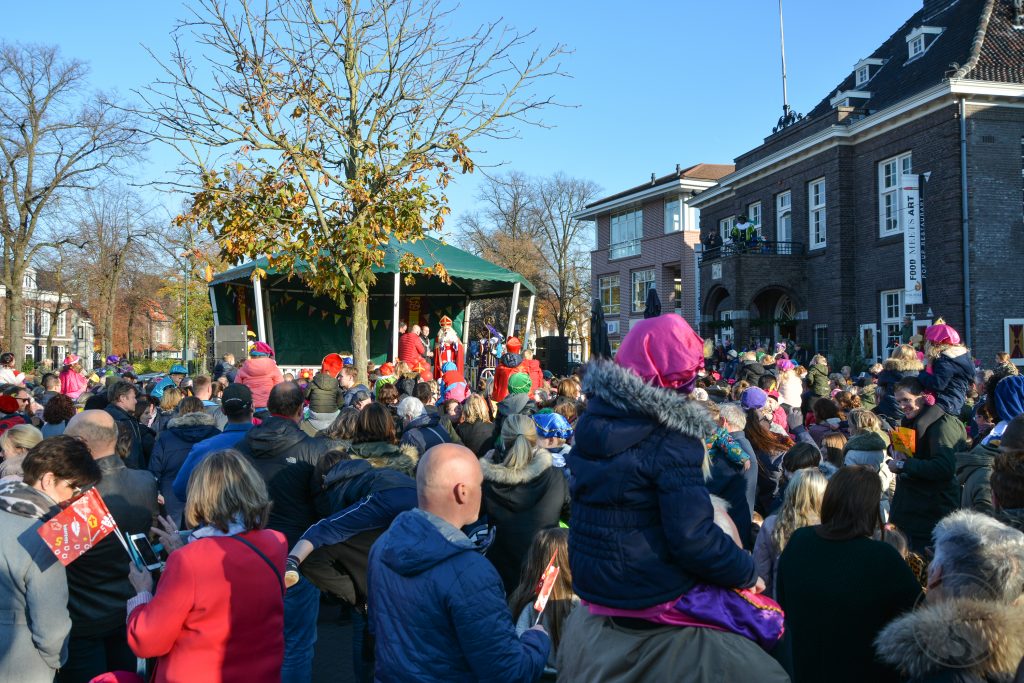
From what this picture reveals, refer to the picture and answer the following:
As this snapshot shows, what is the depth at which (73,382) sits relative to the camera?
42.8 feet

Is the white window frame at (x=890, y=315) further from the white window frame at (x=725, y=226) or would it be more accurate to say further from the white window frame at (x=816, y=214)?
the white window frame at (x=725, y=226)

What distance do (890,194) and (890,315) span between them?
3.54m

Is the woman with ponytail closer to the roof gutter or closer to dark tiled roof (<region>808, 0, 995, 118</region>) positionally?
the roof gutter

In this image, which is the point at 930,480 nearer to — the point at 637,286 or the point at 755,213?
the point at 755,213

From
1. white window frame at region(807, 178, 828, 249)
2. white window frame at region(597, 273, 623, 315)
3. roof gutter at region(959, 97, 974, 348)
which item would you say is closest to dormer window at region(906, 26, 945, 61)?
white window frame at region(807, 178, 828, 249)

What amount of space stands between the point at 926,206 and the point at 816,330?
5799 millimetres

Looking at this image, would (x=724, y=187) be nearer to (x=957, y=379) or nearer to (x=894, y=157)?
(x=894, y=157)

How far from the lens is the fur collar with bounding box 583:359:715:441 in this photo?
250cm

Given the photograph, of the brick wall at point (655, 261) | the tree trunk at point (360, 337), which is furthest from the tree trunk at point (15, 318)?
the brick wall at point (655, 261)

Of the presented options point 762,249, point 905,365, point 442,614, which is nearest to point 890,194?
point 762,249

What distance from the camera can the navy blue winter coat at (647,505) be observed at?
2416 mm

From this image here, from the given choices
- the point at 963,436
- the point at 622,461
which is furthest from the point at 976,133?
the point at 622,461

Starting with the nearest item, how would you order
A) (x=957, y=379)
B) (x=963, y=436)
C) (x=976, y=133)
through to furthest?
(x=963, y=436)
(x=957, y=379)
(x=976, y=133)

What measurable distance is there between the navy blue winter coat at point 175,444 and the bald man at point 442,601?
3.66 meters
